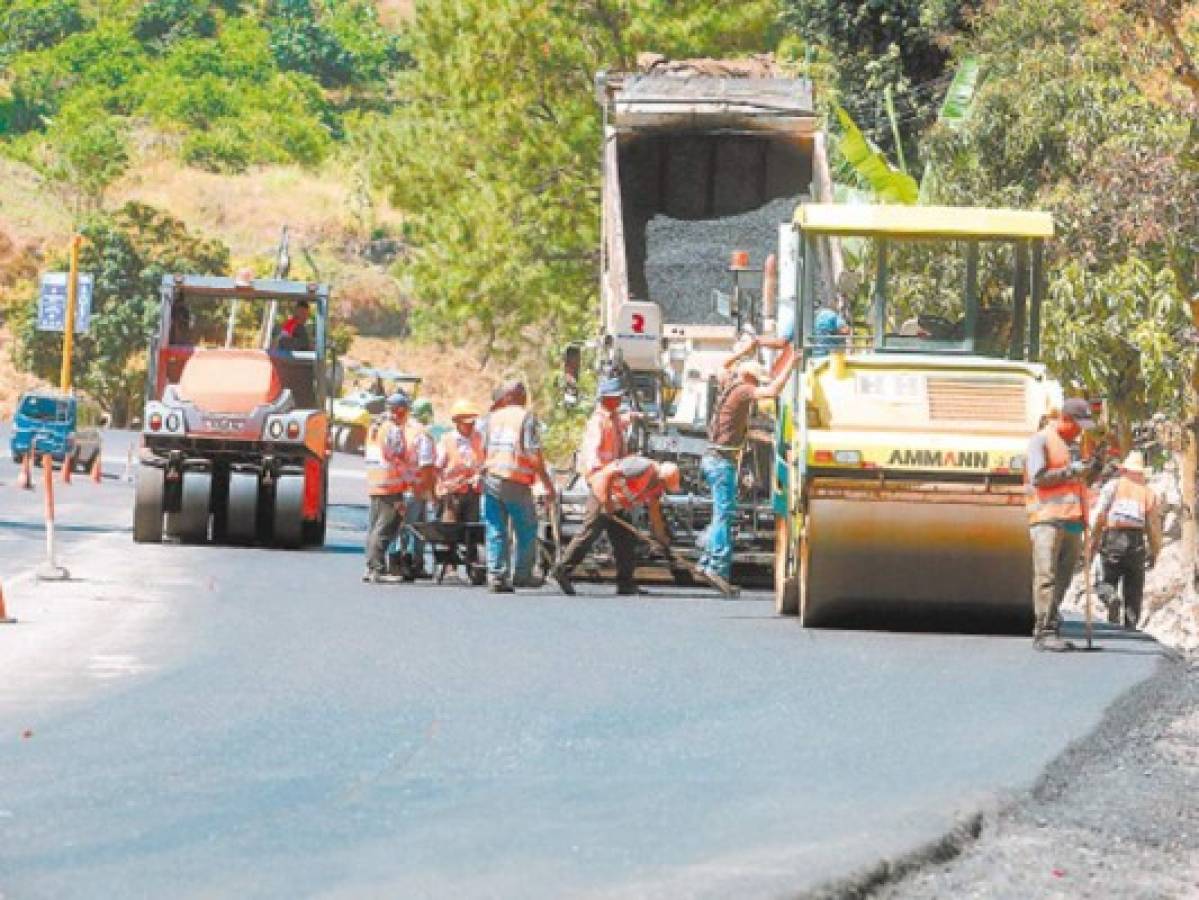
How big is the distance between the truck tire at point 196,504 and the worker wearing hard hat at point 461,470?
A: 515 cm

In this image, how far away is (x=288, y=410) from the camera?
95.4ft

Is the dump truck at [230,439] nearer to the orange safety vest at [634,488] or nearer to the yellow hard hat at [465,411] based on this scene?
the yellow hard hat at [465,411]

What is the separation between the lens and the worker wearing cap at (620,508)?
74.1 ft

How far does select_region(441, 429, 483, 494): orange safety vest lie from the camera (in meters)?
24.4

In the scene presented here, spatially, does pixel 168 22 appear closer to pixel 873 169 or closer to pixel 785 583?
pixel 873 169

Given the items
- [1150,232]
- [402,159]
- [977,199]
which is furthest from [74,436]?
[1150,232]

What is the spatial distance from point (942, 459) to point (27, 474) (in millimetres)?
25993

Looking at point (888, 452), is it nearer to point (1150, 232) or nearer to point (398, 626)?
point (398, 626)

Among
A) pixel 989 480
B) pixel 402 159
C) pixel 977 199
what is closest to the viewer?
pixel 989 480

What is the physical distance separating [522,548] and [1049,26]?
15.1 m

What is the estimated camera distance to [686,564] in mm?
23016

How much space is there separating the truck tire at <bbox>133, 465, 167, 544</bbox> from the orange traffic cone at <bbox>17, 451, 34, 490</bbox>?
1328 centimetres

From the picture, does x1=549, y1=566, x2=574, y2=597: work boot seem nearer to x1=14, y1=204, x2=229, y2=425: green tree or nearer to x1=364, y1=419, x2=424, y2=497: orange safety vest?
x1=364, y1=419, x2=424, y2=497: orange safety vest

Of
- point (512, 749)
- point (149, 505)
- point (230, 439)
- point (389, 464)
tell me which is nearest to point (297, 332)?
point (230, 439)
